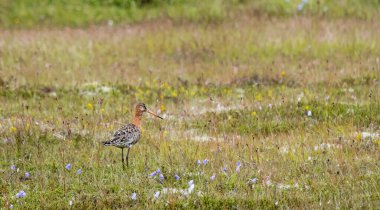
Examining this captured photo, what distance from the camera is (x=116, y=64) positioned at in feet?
64.8

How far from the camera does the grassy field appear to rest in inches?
375

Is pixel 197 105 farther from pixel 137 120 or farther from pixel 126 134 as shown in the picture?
pixel 126 134

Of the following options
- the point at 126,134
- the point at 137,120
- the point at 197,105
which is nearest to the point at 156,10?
the point at 197,105

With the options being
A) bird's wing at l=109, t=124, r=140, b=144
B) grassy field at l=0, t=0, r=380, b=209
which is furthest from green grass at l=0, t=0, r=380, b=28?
bird's wing at l=109, t=124, r=140, b=144

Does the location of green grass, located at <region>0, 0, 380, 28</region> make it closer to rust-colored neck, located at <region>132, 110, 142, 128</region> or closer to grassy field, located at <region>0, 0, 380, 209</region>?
grassy field, located at <region>0, 0, 380, 209</region>

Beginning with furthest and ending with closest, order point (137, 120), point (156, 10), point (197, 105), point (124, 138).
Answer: point (156, 10) → point (197, 105) → point (137, 120) → point (124, 138)

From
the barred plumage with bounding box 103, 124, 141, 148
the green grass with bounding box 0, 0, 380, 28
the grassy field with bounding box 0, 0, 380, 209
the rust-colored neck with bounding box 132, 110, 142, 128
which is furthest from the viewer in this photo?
the green grass with bounding box 0, 0, 380, 28

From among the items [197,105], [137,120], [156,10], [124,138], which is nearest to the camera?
[124,138]

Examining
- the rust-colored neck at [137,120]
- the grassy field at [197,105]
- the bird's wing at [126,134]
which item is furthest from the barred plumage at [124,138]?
the grassy field at [197,105]

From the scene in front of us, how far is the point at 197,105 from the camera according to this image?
15.4m

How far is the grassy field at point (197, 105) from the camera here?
9.53m

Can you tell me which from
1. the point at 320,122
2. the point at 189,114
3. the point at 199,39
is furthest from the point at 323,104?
the point at 199,39

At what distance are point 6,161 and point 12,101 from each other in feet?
17.5

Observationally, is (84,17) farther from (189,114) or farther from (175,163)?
(175,163)
